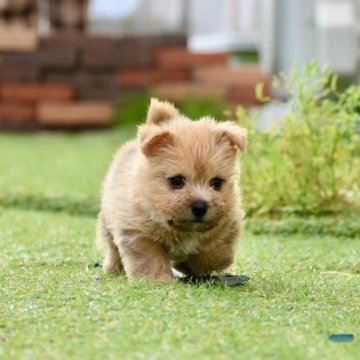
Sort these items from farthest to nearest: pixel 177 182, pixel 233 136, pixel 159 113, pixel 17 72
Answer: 1. pixel 17 72
2. pixel 159 113
3. pixel 233 136
4. pixel 177 182

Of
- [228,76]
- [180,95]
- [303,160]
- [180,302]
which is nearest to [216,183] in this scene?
[180,302]

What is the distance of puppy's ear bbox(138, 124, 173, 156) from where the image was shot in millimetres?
3918

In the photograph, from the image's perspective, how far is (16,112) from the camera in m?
11.7

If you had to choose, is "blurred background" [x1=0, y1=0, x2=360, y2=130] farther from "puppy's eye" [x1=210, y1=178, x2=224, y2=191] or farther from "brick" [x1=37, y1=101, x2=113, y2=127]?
"puppy's eye" [x1=210, y1=178, x2=224, y2=191]

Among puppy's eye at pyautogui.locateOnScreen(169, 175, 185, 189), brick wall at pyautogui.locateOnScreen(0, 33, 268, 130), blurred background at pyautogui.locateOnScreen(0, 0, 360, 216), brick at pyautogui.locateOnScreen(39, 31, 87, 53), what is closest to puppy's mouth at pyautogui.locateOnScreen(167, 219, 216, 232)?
puppy's eye at pyautogui.locateOnScreen(169, 175, 185, 189)

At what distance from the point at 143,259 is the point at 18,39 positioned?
26.1 feet

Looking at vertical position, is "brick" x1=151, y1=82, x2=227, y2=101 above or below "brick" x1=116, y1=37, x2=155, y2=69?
below

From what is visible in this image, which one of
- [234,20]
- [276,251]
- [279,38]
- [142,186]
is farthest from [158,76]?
[142,186]

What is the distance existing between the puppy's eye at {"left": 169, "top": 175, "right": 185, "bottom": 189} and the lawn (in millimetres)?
386

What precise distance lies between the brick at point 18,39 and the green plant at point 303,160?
19.7 feet

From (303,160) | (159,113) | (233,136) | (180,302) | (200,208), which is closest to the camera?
(180,302)

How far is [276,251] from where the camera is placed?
5.03 metres

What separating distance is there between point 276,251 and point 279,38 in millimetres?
5900

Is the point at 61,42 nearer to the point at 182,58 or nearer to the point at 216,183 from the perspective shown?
the point at 182,58
